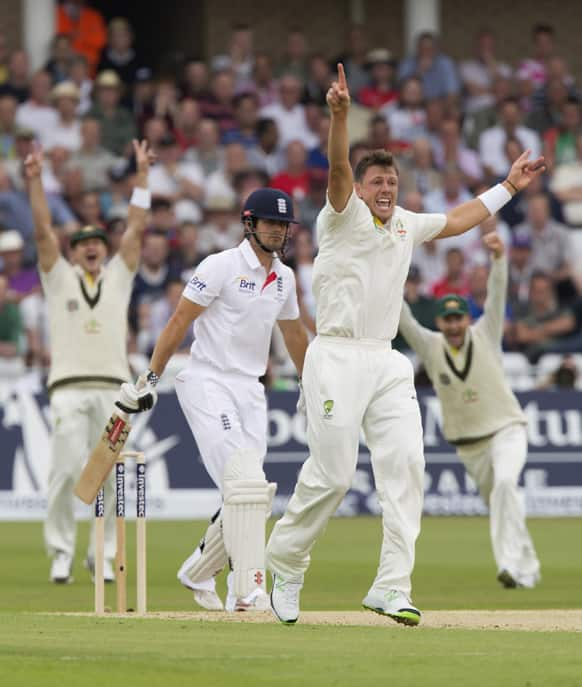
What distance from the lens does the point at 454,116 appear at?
25.3 metres

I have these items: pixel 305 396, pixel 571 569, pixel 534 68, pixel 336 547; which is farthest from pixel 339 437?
pixel 534 68

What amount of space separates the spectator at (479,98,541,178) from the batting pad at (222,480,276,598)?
15.0 metres

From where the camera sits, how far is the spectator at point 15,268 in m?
20.8

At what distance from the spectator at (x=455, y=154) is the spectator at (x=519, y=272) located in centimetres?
174

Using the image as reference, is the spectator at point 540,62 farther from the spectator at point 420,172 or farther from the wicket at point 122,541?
the wicket at point 122,541

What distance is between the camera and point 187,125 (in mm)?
24000

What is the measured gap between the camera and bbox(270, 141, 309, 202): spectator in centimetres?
2362

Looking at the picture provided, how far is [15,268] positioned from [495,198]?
1134 cm

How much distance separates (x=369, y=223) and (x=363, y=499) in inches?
446

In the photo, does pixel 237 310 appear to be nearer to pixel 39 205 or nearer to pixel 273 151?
pixel 39 205

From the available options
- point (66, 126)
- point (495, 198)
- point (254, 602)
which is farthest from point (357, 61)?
point (254, 602)

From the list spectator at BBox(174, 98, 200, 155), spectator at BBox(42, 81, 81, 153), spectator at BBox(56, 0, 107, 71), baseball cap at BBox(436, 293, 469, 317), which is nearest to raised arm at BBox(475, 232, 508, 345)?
baseball cap at BBox(436, 293, 469, 317)

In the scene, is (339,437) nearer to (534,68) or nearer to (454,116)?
(454,116)

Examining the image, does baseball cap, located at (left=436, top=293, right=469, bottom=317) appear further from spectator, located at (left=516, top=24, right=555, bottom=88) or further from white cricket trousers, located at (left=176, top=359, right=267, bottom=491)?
spectator, located at (left=516, top=24, right=555, bottom=88)
